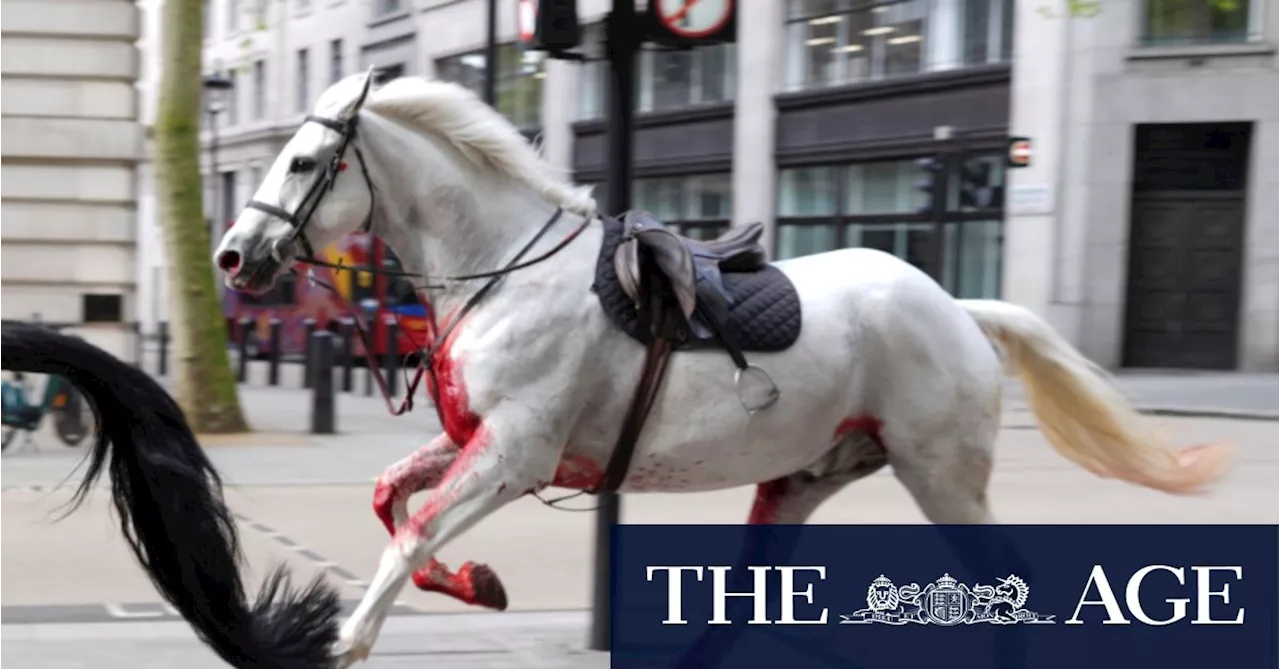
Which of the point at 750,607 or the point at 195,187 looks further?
the point at 195,187

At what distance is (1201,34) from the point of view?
922 inches

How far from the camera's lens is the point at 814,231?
1148 inches

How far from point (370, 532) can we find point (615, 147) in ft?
14.5

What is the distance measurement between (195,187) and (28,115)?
74.0 inches

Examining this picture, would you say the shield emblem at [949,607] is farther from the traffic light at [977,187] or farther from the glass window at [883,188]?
the glass window at [883,188]

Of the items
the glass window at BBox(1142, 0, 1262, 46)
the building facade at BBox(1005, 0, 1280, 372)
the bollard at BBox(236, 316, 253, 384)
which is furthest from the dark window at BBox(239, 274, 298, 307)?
the glass window at BBox(1142, 0, 1262, 46)

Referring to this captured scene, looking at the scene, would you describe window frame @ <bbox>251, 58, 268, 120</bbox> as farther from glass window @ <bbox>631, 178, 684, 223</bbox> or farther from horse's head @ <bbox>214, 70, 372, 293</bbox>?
horse's head @ <bbox>214, 70, 372, 293</bbox>

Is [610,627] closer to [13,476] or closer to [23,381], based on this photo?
[13,476]

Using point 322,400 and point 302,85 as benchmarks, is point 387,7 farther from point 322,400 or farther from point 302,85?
point 322,400

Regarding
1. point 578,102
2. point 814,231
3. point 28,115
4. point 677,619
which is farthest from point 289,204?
point 578,102

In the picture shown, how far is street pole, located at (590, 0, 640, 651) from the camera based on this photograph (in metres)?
5.87

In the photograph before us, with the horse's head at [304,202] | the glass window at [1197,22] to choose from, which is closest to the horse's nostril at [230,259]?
the horse's head at [304,202]

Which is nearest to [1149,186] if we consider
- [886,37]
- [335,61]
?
[886,37]

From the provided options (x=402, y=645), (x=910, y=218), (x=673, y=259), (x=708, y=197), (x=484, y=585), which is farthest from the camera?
(x=708, y=197)
